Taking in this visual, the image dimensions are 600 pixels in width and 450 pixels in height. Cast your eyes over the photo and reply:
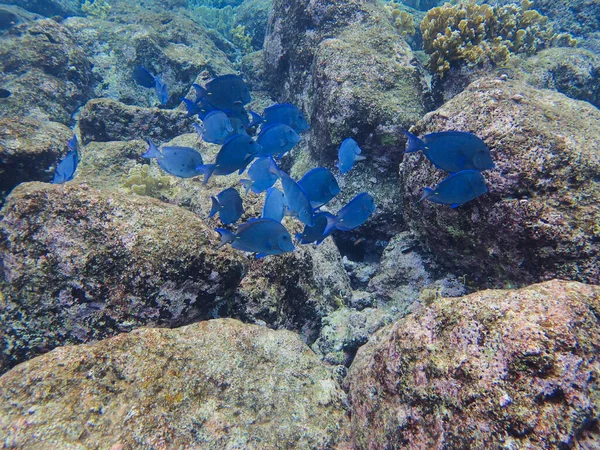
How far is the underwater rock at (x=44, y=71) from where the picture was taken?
766cm

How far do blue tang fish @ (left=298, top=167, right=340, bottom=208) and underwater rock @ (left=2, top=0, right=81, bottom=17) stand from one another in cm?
1922

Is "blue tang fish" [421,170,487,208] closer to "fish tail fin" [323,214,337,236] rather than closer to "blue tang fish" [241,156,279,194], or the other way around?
"fish tail fin" [323,214,337,236]

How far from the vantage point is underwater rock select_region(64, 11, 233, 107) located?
8.45 meters

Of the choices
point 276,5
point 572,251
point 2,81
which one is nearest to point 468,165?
point 572,251

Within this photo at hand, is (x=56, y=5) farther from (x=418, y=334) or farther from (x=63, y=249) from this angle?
(x=418, y=334)

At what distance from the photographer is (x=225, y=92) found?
12.3 feet

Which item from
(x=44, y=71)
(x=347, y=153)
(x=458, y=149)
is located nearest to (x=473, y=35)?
(x=347, y=153)

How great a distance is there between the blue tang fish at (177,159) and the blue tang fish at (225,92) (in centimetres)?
92

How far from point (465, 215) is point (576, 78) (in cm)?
616

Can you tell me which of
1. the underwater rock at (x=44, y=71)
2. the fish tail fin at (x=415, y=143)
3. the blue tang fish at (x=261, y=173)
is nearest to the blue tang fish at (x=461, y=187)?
the fish tail fin at (x=415, y=143)

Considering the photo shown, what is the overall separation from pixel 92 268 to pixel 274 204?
161cm

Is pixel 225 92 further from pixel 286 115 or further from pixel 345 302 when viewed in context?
pixel 345 302

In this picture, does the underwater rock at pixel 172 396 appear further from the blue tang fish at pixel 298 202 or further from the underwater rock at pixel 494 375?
the blue tang fish at pixel 298 202

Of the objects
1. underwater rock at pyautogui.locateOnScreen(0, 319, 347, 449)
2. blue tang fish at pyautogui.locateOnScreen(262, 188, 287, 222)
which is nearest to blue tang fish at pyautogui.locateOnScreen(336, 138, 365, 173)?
blue tang fish at pyautogui.locateOnScreen(262, 188, 287, 222)
